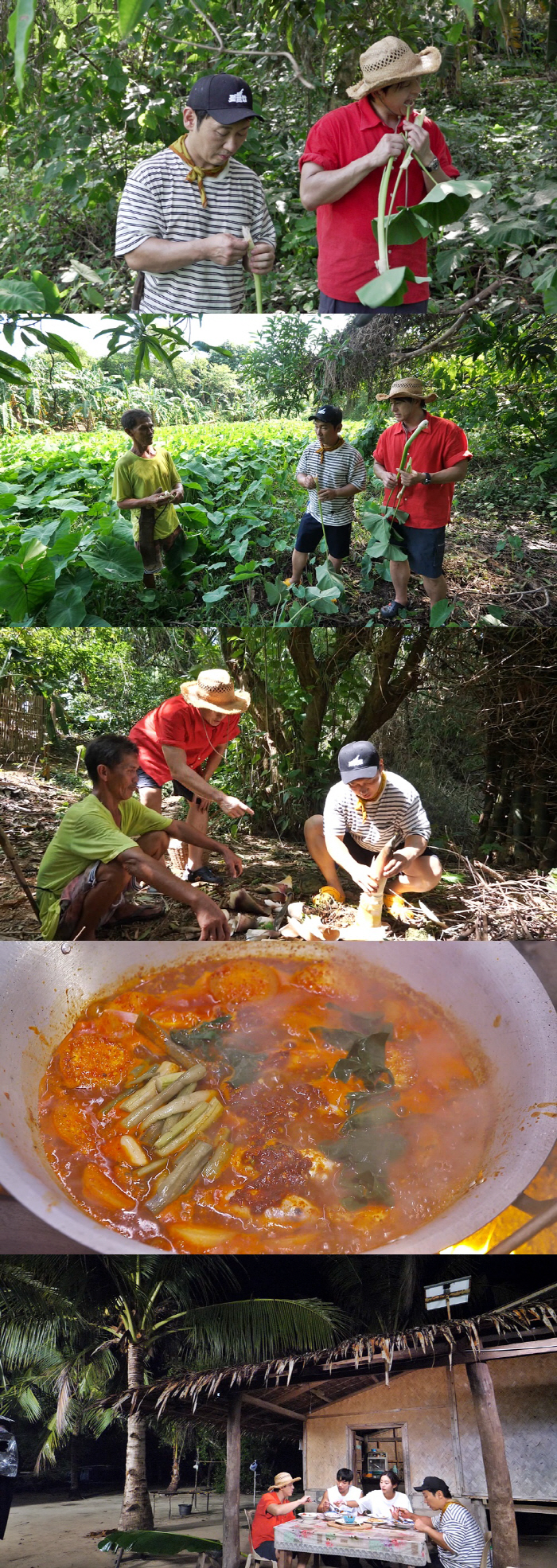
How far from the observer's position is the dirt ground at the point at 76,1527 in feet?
12.5

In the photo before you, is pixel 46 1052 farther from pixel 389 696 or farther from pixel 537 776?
pixel 537 776

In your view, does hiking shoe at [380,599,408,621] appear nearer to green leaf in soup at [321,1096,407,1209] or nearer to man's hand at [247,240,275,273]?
man's hand at [247,240,275,273]

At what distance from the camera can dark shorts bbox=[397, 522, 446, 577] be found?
3369mm

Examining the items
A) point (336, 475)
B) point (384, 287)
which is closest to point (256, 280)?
point (336, 475)

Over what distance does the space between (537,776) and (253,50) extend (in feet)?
8.72

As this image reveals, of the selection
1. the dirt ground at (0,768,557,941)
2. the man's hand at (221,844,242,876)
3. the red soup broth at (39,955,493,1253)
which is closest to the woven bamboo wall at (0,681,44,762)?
the dirt ground at (0,768,557,941)

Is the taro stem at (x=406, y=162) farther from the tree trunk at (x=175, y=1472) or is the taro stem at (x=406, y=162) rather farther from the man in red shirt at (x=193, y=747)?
the tree trunk at (x=175, y=1472)

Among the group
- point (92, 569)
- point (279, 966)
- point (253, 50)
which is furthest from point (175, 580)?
point (253, 50)

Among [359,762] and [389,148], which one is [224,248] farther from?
[359,762]

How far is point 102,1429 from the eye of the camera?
3902 mm

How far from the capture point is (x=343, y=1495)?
3.73m

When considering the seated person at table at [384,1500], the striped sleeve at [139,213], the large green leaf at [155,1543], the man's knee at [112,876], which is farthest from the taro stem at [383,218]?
the large green leaf at [155,1543]

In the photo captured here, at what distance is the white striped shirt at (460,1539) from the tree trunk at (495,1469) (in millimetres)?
71

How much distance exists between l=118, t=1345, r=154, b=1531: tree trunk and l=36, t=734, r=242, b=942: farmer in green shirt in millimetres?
1945
